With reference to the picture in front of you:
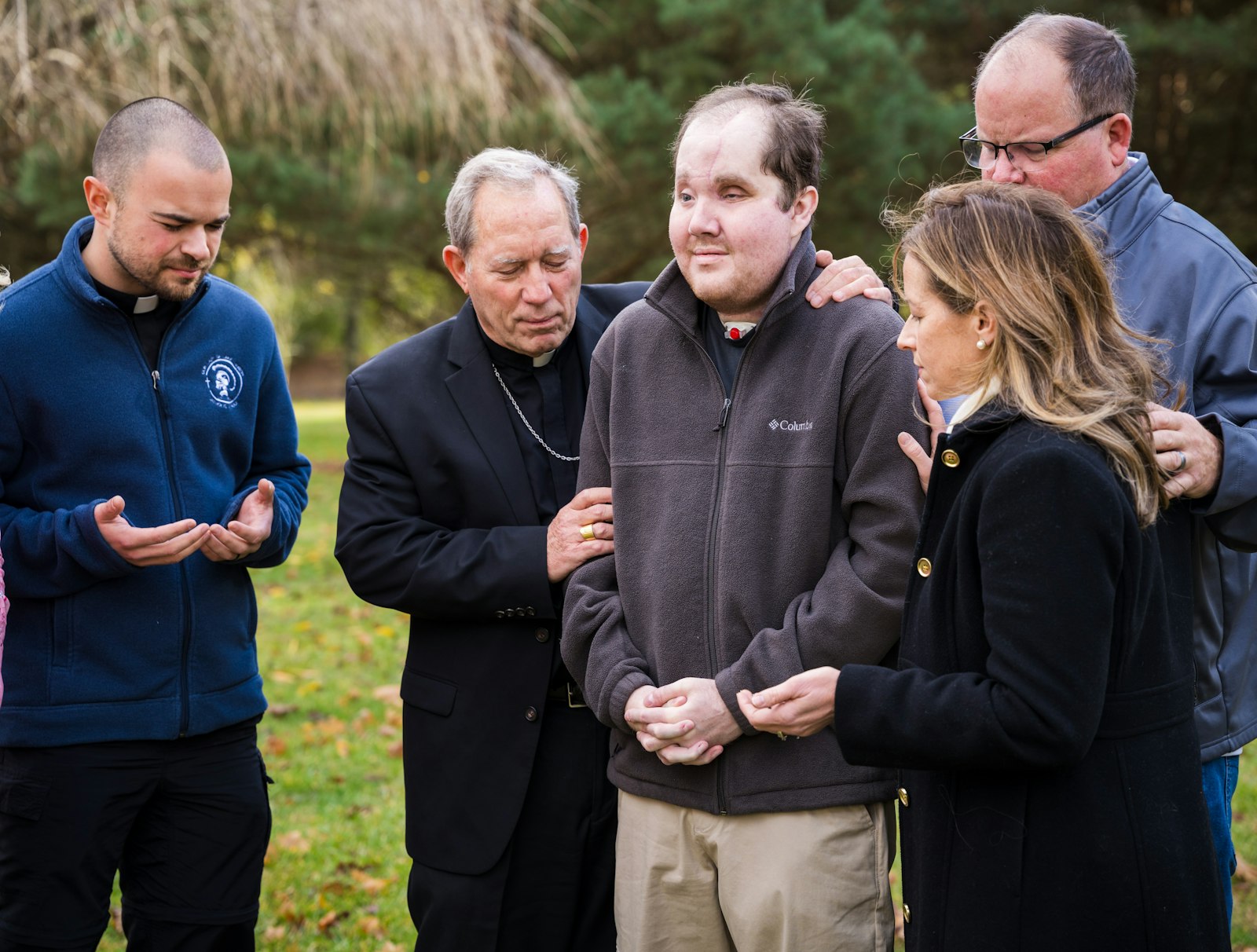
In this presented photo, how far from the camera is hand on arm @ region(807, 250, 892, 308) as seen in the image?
2.92 metres

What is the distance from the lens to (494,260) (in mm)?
3326

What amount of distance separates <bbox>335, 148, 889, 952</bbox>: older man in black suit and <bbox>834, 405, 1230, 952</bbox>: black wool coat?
3.44 feet

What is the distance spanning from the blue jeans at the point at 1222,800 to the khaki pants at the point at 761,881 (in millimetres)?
696

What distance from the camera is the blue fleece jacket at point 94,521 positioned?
3285mm

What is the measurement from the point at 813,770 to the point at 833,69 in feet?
35.3

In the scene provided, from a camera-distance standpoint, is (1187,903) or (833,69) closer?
(1187,903)

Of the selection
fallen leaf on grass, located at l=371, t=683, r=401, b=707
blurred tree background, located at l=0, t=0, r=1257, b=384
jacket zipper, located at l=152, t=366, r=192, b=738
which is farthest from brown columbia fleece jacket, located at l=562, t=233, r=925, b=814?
blurred tree background, located at l=0, t=0, r=1257, b=384

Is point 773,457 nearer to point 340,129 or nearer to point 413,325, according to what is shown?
point 340,129

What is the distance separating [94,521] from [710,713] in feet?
5.37

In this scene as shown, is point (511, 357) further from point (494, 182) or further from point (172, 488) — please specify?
point (172, 488)

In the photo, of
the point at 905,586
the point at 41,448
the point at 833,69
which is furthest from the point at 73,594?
the point at 833,69

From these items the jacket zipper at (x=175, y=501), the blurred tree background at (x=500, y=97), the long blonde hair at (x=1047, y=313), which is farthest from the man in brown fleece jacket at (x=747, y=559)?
the blurred tree background at (x=500, y=97)

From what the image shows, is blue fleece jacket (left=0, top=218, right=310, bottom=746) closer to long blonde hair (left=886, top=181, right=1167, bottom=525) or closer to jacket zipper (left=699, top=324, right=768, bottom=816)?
jacket zipper (left=699, top=324, right=768, bottom=816)

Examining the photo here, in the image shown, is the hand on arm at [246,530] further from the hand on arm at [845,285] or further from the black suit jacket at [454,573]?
the hand on arm at [845,285]
